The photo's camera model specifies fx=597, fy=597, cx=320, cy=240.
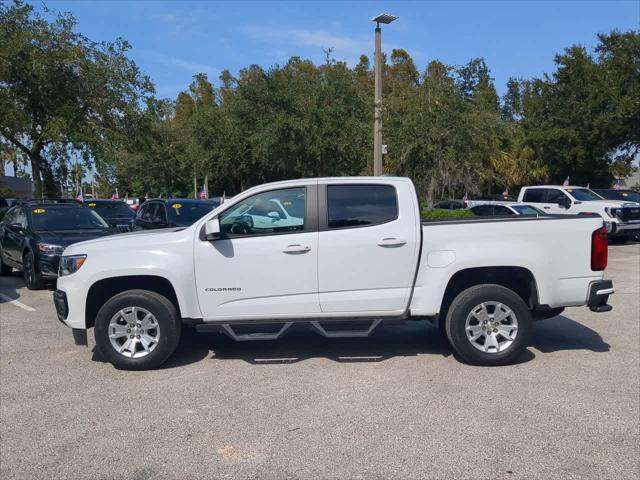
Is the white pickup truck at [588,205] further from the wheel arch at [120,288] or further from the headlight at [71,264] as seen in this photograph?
the headlight at [71,264]

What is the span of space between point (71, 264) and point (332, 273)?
8.92 feet

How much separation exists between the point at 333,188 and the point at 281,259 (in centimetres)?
94

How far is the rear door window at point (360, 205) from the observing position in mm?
6152

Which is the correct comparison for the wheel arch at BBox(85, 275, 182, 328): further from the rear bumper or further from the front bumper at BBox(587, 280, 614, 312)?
the rear bumper

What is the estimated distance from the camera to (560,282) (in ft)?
20.1

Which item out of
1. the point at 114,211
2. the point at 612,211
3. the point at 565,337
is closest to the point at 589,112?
the point at 612,211

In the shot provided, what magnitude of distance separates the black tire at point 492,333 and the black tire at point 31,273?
324 inches

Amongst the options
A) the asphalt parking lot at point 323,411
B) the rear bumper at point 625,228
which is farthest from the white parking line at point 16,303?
the rear bumper at point 625,228

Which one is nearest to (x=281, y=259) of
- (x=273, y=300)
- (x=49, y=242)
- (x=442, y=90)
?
(x=273, y=300)

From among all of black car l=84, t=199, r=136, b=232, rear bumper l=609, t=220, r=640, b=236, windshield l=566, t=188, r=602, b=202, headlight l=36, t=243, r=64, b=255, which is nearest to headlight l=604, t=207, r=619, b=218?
rear bumper l=609, t=220, r=640, b=236

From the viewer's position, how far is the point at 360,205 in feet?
20.4

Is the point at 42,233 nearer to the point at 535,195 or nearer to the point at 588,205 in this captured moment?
the point at 588,205

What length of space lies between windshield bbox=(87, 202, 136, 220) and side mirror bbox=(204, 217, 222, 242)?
11.8 m

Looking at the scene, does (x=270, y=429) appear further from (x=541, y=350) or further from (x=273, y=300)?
(x=541, y=350)
